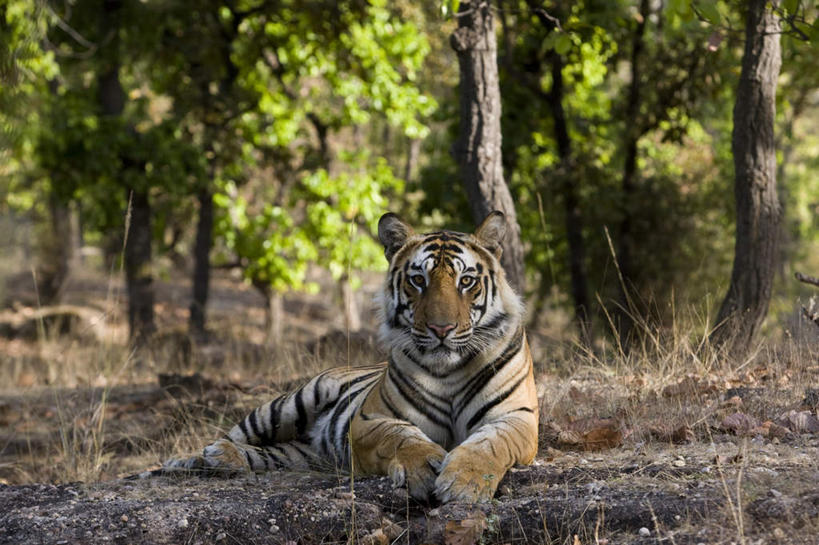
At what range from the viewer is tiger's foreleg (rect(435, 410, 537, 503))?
12.1ft

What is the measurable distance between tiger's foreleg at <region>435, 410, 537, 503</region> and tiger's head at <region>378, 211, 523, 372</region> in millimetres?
415

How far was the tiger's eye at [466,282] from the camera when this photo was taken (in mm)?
4426

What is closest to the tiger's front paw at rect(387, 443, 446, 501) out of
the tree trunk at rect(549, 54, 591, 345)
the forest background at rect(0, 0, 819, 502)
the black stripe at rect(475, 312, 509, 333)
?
the black stripe at rect(475, 312, 509, 333)

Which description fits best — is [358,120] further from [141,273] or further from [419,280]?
[419,280]

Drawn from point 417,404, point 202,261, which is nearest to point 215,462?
point 417,404

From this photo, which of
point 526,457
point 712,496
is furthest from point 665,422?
point 712,496

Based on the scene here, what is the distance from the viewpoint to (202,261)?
1405 centimetres

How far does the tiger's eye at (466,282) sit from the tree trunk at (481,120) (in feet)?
8.05

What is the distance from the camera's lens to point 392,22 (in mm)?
13742

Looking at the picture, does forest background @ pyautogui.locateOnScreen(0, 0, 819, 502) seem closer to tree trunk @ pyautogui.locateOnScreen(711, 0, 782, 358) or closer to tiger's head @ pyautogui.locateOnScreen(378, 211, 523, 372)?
tree trunk @ pyautogui.locateOnScreen(711, 0, 782, 358)

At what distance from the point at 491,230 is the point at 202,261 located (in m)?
10.0

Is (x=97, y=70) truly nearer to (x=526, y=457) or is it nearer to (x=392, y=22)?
(x=392, y=22)

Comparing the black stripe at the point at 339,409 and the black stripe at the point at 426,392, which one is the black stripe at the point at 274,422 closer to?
the black stripe at the point at 339,409

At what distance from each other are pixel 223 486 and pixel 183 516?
76 centimetres
